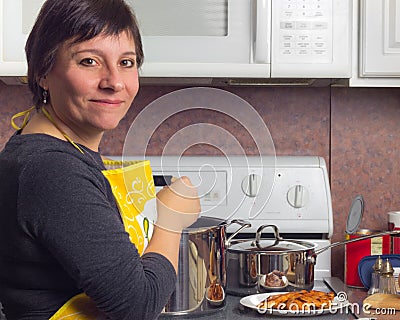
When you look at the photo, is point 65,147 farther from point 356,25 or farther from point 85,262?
point 356,25

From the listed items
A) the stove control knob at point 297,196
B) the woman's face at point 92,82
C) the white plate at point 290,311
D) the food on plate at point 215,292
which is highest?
the woman's face at point 92,82

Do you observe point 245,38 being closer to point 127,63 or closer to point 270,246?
point 270,246

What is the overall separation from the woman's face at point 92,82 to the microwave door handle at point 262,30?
0.65 meters

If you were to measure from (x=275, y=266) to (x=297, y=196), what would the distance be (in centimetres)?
31

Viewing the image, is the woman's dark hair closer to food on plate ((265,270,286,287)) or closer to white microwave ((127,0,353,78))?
white microwave ((127,0,353,78))

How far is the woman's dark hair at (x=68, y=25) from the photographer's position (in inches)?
37.6

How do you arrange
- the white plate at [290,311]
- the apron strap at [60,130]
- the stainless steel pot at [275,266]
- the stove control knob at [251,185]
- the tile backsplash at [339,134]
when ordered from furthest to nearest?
the tile backsplash at [339,134], the stove control knob at [251,185], the stainless steel pot at [275,266], the white plate at [290,311], the apron strap at [60,130]

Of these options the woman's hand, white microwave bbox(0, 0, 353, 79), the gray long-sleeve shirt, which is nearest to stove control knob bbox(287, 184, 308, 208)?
white microwave bbox(0, 0, 353, 79)

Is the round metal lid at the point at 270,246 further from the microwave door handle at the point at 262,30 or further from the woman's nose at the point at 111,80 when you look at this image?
the woman's nose at the point at 111,80

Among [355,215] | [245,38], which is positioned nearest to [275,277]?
[355,215]

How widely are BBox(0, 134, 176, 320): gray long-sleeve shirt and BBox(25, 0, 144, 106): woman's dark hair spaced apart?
112 mm

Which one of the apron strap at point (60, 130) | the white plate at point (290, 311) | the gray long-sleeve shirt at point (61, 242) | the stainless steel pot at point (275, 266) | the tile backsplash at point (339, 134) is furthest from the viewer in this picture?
the tile backsplash at point (339, 134)

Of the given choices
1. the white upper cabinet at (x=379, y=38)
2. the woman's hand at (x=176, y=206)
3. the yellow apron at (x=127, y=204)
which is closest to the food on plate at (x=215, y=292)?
the yellow apron at (x=127, y=204)

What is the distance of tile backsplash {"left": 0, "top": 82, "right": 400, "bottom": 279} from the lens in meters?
2.00
